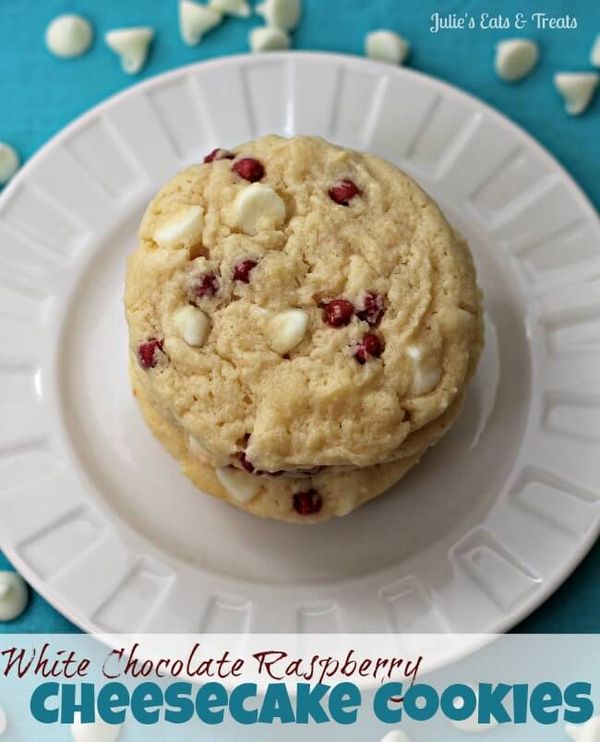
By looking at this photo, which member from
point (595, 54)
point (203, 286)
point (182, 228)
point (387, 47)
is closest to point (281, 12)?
point (387, 47)

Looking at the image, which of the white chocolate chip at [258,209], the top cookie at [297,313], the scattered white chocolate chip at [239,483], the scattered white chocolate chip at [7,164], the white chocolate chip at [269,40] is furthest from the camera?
the white chocolate chip at [269,40]

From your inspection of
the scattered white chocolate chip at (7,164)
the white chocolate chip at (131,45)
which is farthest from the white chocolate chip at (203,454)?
the white chocolate chip at (131,45)

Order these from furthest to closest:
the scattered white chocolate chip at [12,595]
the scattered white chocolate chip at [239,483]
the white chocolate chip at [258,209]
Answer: the scattered white chocolate chip at [12,595], the scattered white chocolate chip at [239,483], the white chocolate chip at [258,209]

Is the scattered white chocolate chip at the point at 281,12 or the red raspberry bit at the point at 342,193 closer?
the red raspberry bit at the point at 342,193

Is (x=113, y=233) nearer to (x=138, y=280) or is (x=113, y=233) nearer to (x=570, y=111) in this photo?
(x=138, y=280)

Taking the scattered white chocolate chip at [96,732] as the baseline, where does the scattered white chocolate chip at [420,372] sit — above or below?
above

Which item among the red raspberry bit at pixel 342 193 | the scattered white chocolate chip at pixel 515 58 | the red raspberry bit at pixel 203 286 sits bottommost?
the red raspberry bit at pixel 203 286

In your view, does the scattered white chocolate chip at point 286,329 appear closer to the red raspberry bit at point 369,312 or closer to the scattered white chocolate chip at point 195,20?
the red raspberry bit at point 369,312

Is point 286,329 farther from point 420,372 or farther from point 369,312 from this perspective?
point 420,372
